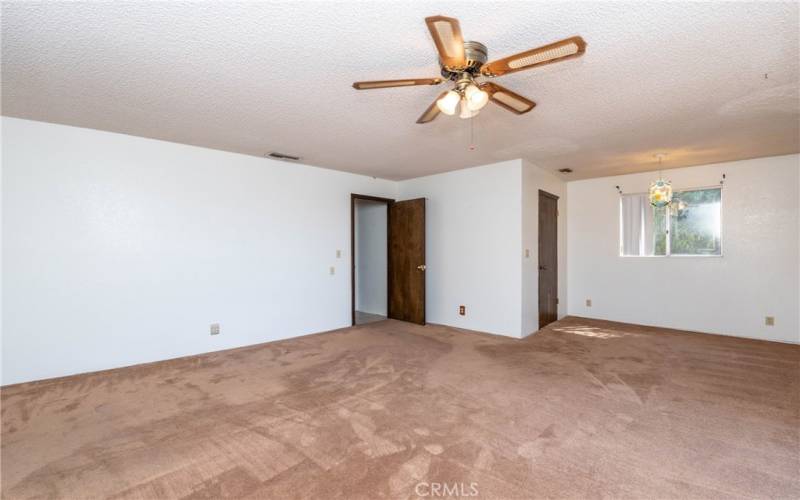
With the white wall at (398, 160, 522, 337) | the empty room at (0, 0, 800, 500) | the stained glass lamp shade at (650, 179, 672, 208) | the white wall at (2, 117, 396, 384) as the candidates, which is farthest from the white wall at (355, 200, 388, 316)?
the stained glass lamp shade at (650, 179, 672, 208)

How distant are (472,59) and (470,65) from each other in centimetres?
3

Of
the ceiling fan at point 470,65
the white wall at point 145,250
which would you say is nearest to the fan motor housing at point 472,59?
the ceiling fan at point 470,65

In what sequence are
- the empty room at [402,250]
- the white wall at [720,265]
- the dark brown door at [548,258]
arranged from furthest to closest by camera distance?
the dark brown door at [548,258]
the white wall at [720,265]
the empty room at [402,250]

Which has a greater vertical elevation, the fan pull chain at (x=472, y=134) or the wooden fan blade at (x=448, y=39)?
the fan pull chain at (x=472, y=134)

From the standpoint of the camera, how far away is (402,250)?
20.0ft

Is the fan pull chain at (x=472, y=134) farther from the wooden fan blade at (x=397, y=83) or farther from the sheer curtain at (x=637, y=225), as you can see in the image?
the sheer curtain at (x=637, y=225)

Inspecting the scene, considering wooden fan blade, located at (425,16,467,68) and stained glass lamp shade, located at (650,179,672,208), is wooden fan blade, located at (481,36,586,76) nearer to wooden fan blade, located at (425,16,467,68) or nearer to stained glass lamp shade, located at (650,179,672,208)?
wooden fan blade, located at (425,16,467,68)

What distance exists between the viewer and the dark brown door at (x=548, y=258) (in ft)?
18.2

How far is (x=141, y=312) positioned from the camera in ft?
12.9

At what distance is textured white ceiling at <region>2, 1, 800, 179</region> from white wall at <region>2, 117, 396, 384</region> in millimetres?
377

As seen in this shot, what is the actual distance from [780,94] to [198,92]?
450 centimetres

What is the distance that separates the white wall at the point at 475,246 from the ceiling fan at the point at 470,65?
2719 millimetres

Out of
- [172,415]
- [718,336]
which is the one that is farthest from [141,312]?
[718,336]

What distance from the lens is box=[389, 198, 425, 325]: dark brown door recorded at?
5.81 metres
